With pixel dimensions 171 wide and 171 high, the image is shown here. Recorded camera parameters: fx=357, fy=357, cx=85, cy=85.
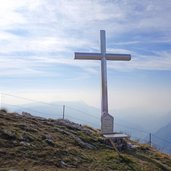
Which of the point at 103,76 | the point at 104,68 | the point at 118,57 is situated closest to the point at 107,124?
the point at 103,76

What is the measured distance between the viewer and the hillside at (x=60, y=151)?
37.8 ft

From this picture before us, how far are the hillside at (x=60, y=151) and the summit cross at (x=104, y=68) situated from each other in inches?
44.7

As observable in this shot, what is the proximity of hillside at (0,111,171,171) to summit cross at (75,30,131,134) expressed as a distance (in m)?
1.14

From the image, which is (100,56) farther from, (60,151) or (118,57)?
(60,151)

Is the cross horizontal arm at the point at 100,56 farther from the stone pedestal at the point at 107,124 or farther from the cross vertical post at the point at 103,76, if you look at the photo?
the stone pedestal at the point at 107,124

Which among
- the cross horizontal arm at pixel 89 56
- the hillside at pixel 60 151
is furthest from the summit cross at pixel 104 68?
the hillside at pixel 60 151

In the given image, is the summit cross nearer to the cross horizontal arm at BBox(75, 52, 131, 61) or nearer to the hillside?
the cross horizontal arm at BBox(75, 52, 131, 61)

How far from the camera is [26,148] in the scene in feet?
40.6

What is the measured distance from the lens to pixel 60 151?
12789mm

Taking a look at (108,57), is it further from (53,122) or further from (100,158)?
(100,158)

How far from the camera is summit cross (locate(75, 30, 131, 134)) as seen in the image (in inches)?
696

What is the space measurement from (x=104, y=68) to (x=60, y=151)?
7.33m

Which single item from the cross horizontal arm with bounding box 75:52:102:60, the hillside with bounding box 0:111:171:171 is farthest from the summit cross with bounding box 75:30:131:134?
the hillside with bounding box 0:111:171:171

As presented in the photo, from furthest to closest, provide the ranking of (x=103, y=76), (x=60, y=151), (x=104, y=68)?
(x=104, y=68)
(x=103, y=76)
(x=60, y=151)
